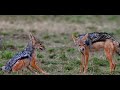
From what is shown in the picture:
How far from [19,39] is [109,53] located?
18.3 feet

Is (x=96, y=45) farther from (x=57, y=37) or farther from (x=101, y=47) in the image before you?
(x=57, y=37)

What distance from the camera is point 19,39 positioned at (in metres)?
19.8

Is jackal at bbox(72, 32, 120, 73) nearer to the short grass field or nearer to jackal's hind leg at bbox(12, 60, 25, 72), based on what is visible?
the short grass field

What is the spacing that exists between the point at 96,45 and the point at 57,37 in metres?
5.60

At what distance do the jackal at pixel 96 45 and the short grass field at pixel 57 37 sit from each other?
29cm

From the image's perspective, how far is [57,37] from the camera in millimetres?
20391

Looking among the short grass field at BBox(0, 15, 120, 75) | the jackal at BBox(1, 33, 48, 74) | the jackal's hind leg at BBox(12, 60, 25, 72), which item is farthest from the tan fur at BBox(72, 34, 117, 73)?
the jackal's hind leg at BBox(12, 60, 25, 72)

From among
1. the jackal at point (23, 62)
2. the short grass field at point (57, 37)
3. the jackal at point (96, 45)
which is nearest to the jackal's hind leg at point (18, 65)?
the jackal at point (23, 62)

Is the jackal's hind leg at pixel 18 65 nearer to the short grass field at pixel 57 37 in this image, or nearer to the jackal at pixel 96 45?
the short grass field at pixel 57 37

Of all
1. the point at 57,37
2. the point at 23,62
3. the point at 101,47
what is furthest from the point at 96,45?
the point at 57,37

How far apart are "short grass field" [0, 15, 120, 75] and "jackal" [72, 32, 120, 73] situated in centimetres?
29

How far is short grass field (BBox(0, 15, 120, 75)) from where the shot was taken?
51.2 feet

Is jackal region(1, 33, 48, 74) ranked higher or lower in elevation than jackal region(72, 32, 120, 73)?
lower
